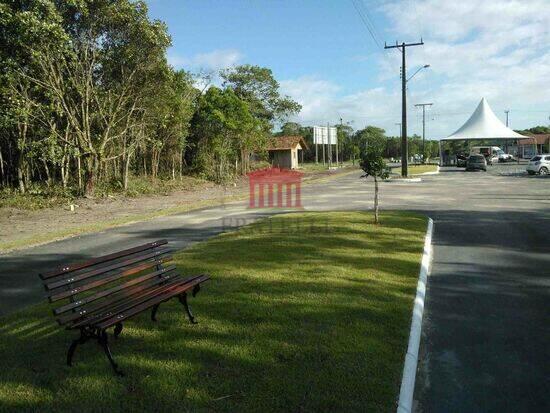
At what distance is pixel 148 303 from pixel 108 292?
1.31 feet

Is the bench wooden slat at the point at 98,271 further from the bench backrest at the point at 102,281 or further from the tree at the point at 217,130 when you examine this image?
the tree at the point at 217,130

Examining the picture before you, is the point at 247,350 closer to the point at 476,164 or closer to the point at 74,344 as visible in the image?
the point at 74,344

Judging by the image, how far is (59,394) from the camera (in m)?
3.61

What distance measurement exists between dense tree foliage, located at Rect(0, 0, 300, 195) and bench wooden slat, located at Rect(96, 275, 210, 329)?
52.6ft

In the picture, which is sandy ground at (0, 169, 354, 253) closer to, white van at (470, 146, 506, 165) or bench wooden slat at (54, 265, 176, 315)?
bench wooden slat at (54, 265, 176, 315)

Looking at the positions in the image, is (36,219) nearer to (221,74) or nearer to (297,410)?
(297,410)

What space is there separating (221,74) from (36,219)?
33293 millimetres

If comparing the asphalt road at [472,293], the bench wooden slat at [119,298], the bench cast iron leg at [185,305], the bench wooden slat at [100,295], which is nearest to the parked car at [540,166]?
the asphalt road at [472,293]

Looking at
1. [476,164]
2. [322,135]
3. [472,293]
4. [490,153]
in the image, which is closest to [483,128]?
[476,164]

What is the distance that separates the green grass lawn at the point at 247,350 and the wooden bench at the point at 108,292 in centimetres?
28

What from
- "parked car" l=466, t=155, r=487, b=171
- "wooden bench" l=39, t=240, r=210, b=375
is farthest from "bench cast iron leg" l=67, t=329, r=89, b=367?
"parked car" l=466, t=155, r=487, b=171

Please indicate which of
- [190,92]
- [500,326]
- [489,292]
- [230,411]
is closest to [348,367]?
[230,411]

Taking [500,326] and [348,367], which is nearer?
[348,367]

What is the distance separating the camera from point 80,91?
20828mm
